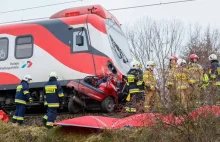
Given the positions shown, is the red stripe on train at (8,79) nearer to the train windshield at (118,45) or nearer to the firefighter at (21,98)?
the firefighter at (21,98)

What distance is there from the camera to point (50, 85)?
1060 cm

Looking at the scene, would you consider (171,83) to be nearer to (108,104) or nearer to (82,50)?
(108,104)

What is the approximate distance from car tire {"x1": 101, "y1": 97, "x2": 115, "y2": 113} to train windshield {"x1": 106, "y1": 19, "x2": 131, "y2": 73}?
123 cm

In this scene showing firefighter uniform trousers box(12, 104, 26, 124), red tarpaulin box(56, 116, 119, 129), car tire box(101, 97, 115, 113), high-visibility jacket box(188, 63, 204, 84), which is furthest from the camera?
car tire box(101, 97, 115, 113)

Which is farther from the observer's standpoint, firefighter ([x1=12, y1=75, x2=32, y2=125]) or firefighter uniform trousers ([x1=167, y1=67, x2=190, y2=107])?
firefighter ([x1=12, y1=75, x2=32, y2=125])

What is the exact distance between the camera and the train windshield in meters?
12.0

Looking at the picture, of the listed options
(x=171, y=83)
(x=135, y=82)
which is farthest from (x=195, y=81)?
(x=135, y=82)

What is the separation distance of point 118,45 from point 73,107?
2.61 m

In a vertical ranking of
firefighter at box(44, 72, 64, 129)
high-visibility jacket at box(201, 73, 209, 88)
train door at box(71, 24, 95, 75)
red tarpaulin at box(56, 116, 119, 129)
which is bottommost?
red tarpaulin at box(56, 116, 119, 129)

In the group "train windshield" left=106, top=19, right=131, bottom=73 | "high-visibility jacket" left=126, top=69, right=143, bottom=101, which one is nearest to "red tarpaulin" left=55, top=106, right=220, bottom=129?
"high-visibility jacket" left=126, top=69, right=143, bottom=101

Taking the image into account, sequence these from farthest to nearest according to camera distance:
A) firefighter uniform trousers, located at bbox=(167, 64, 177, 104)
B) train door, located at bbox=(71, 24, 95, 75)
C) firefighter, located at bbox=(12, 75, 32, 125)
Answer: train door, located at bbox=(71, 24, 95, 75), firefighter, located at bbox=(12, 75, 32, 125), firefighter uniform trousers, located at bbox=(167, 64, 177, 104)

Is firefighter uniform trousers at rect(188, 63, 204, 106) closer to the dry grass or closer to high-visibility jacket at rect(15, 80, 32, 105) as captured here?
the dry grass

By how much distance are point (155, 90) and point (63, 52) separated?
5.75 meters

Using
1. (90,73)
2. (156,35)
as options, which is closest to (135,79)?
(90,73)
